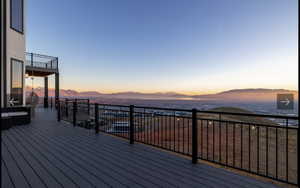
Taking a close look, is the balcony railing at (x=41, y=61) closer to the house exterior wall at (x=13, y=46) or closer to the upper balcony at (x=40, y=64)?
the upper balcony at (x=40, y=64)

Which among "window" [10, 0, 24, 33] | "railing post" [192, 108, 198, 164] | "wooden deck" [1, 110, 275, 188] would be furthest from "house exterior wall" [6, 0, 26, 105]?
"railing post" [192, 108, 198, 164]

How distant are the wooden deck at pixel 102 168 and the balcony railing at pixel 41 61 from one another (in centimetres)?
1167

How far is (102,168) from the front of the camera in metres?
3.06

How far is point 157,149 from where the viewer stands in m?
A: 4.13

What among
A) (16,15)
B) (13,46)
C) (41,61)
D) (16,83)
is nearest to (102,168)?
(16,83)

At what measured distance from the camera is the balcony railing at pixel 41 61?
14117 millimetres

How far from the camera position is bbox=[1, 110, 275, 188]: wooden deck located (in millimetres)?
2570

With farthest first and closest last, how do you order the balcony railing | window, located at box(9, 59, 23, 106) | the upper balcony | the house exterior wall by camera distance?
1. the balcony railing
2. the upper balcony
3. window, located at box(9, 59, 23, 106)
4. the house exterior wall

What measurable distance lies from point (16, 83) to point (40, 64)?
7164mm

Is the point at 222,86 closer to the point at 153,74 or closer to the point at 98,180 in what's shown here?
the point at 153,74

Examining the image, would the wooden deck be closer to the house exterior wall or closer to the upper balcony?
the house exterior wall

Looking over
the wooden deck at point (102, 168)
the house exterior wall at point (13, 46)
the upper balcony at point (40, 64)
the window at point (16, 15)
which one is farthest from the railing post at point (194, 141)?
the upper balcony at point (40, 64)

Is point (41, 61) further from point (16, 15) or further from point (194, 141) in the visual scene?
point (194, 141)

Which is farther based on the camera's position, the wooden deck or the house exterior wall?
the house exterior wall
